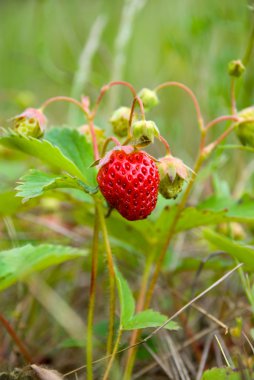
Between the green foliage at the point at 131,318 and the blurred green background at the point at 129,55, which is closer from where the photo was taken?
the green foliage at the point at 131,318

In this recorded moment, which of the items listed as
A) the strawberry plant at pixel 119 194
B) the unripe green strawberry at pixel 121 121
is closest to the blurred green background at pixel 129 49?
the unripe green strawberry at pixel 121 121

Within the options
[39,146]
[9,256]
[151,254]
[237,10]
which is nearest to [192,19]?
[237,10]

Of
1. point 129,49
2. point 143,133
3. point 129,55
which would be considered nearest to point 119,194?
point 143,133

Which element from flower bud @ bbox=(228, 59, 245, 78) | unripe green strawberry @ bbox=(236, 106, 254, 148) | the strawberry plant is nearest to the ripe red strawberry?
the strawberry plant

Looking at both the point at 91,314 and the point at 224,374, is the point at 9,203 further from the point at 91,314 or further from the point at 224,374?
the point at 224,374

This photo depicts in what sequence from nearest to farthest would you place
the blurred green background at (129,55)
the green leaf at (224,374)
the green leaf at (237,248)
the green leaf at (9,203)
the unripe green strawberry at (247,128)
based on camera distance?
the green leaf at (224,374), the green leaf at (237,248), the unripe green strawberry at (247,128), the green leaf at (9,203), the blurred green background at (129,55)

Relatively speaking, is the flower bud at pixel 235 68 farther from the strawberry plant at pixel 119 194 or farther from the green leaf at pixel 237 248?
the green leaf at pixel 237 248
